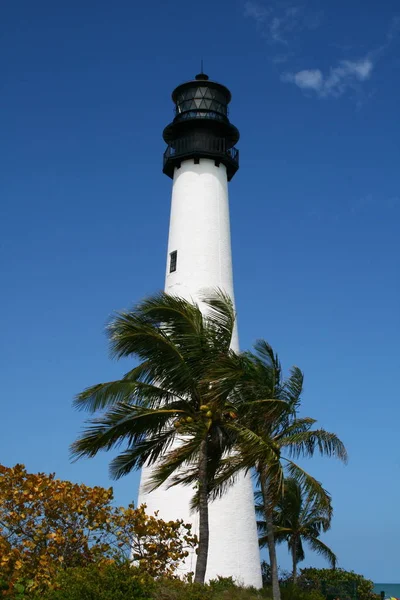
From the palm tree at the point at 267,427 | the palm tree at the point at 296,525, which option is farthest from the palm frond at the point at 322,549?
the palm tree at the point at 267,427

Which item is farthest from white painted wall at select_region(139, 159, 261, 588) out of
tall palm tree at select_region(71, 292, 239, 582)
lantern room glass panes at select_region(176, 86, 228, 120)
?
tall palm tree at select_region(71, 292, 239, 582)

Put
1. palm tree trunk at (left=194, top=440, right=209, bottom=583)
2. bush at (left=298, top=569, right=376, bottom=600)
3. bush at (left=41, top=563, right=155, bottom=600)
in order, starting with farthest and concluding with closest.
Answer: bush at (left=298, top=569, right=376, bottom=600) → palm tree trunk at (left=194, top=440, right=209, bottom=583) → bush at (left=41, top=563, right=155, bottom=600)

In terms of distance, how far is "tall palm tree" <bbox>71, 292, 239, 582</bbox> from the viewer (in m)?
15.0

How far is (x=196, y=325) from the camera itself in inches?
616

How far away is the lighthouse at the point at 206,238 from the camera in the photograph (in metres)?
20.9

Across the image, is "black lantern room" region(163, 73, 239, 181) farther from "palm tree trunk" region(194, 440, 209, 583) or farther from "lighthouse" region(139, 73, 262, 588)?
"palm tree trunk" region(194, 440, 209, 583)

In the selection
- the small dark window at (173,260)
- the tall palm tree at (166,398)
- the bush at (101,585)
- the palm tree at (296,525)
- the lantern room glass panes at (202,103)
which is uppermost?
the lantern room glass panes at (202,103)

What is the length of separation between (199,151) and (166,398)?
43.3 feet

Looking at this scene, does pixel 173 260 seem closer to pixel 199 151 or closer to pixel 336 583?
pixel 199 151

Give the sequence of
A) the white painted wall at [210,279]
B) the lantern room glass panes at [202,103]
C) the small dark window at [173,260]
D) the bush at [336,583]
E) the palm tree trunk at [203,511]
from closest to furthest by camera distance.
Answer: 1. the palm tree trunk at [203,511]
2. the white painted wall at [210,279]
3. the small dark window at [173,260]
4. the bush at [336,583]
5. the lantern room glass panes at [202,103]

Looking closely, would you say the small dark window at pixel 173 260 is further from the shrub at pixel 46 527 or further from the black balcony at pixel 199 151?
the shrub at pixel 46 527

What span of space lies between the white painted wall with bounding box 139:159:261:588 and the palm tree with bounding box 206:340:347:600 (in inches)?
150

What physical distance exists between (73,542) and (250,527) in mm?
8479

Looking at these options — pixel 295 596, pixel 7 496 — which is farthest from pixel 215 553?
pixel 7 496
